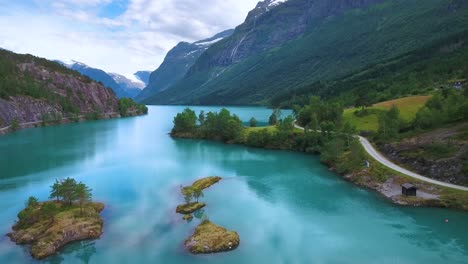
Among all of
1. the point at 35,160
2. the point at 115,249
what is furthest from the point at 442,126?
the point at 35,160

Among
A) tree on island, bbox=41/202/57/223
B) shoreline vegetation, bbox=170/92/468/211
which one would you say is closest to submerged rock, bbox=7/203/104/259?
tree on island, bbox=41/202/57/223

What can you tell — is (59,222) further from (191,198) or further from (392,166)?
(392,166)

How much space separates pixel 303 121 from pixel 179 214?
85101 mm

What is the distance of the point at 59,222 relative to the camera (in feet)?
162

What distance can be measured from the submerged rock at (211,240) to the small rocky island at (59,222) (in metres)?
13.2

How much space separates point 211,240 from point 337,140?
53.2 m

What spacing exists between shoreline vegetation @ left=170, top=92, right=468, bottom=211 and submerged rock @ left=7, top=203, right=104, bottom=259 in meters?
47.3

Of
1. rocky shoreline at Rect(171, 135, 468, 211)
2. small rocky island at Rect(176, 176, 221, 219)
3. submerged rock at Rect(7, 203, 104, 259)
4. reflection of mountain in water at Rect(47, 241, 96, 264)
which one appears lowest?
reflection of mountain in water at Rect(47, 241, 96, 264)

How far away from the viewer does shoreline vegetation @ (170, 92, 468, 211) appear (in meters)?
59.5

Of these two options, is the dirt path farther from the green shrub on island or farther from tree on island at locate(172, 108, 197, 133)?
tree on island at locate(172, 108, 197, 133)

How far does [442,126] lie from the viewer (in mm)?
81688

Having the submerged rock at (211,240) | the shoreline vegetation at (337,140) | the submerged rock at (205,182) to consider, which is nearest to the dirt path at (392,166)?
the shoreline vegetation at (337,140)

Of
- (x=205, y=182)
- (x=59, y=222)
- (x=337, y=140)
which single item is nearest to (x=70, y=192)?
(x=59, y=222)

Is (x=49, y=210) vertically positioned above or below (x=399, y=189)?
below
